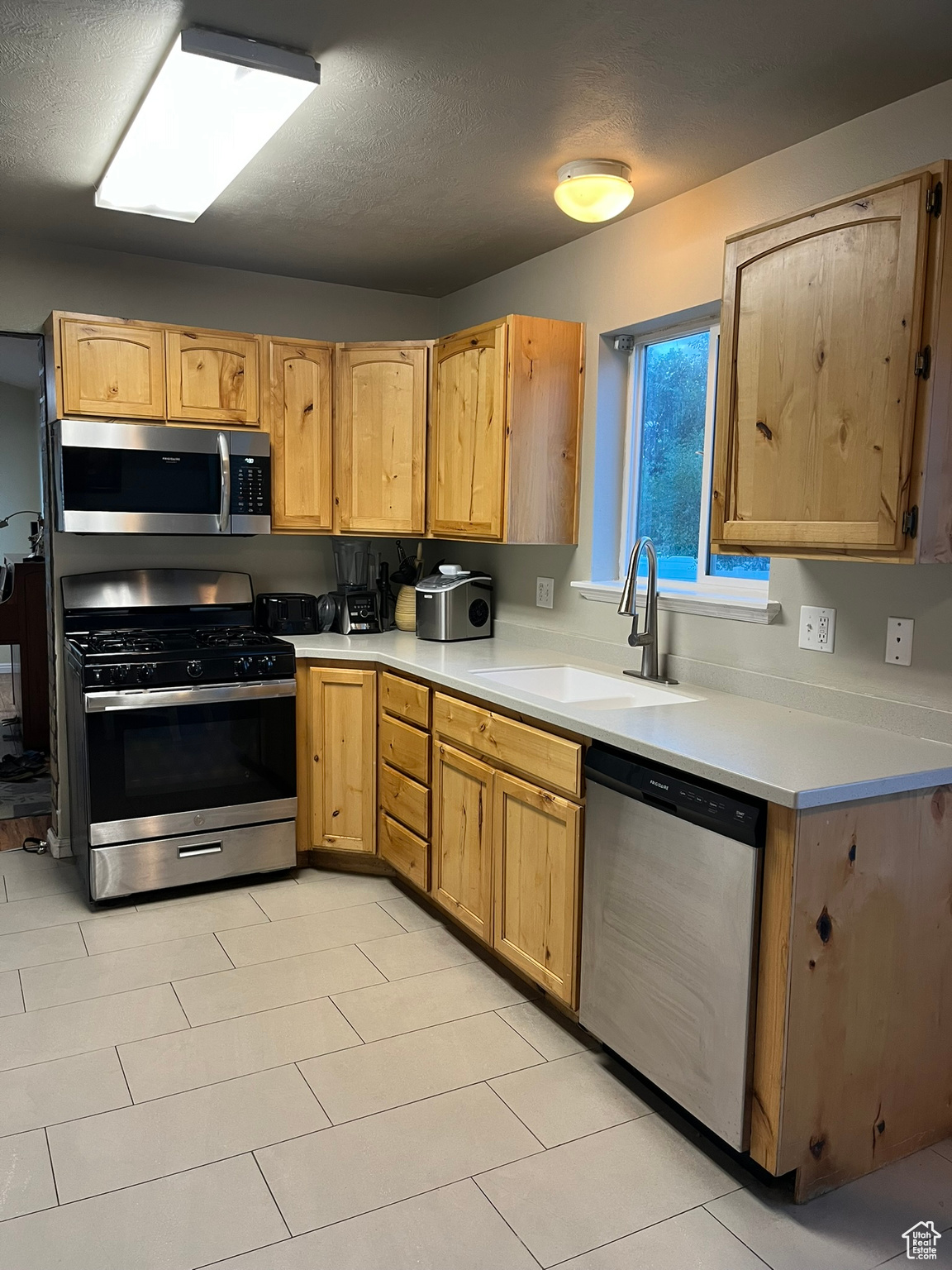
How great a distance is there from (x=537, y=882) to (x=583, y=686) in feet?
2.48

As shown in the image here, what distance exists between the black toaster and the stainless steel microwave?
1.02ft

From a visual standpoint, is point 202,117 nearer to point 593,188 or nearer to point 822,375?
point 593,188

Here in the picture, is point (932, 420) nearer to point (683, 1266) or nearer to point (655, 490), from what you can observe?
point (655, 490)

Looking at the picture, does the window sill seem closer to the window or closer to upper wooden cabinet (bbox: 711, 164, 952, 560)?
the window

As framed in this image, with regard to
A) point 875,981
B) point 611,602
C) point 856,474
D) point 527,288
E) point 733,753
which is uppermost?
point 527,288

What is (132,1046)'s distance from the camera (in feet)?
7.68

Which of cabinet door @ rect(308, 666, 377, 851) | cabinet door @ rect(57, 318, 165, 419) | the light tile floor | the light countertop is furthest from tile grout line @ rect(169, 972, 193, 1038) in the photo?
cabinet door @ rect(57, 318, 165, 419)

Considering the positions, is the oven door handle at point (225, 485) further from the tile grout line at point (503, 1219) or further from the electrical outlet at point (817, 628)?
the tile grout line at point (503, 1219)

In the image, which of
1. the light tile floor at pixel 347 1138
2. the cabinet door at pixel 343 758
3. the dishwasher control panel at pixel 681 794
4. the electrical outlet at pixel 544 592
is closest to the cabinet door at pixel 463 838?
the light tile floor at pixel 347 1138

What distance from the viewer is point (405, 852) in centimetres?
327

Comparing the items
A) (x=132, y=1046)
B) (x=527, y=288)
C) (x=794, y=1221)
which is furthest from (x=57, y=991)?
(x=527, y=288)

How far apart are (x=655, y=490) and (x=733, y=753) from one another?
4.73 ft

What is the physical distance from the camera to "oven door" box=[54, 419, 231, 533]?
3270mm

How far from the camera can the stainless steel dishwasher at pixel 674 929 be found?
183 cm
